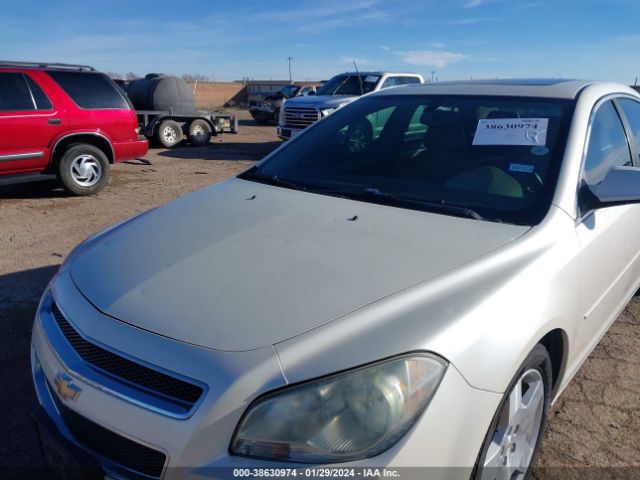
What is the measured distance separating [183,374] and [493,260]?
113 centimetres

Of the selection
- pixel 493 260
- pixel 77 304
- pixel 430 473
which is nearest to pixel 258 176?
pixel 77 304

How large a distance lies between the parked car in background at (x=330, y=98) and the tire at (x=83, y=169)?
5095mm

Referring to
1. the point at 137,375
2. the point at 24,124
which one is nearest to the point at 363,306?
the point at 137,375

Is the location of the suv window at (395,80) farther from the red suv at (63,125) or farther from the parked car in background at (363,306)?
the parked car in background at (363,306)

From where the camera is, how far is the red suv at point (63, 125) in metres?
6.93

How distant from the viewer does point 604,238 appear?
241cm

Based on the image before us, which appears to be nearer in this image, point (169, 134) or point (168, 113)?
point (168, 113)

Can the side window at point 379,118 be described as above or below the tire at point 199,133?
above

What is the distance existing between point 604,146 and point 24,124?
701cm

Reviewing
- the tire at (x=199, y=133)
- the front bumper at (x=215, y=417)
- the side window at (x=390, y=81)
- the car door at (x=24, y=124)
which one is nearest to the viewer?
the front bumper at (x=215, y=417)

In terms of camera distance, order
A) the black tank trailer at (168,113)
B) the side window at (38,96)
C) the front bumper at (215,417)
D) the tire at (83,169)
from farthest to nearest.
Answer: the black tank trailer at (168,113) < the tire at (83,169) < the side window at (38,96) < the front bumper at (215,417)

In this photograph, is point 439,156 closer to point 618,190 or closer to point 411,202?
point 411,202

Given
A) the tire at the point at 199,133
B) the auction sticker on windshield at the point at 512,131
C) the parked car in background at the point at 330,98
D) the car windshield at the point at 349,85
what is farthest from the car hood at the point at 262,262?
the tire at the point at 199,133

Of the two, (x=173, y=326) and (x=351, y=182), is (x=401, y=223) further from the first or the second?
(x=173, y=326)
